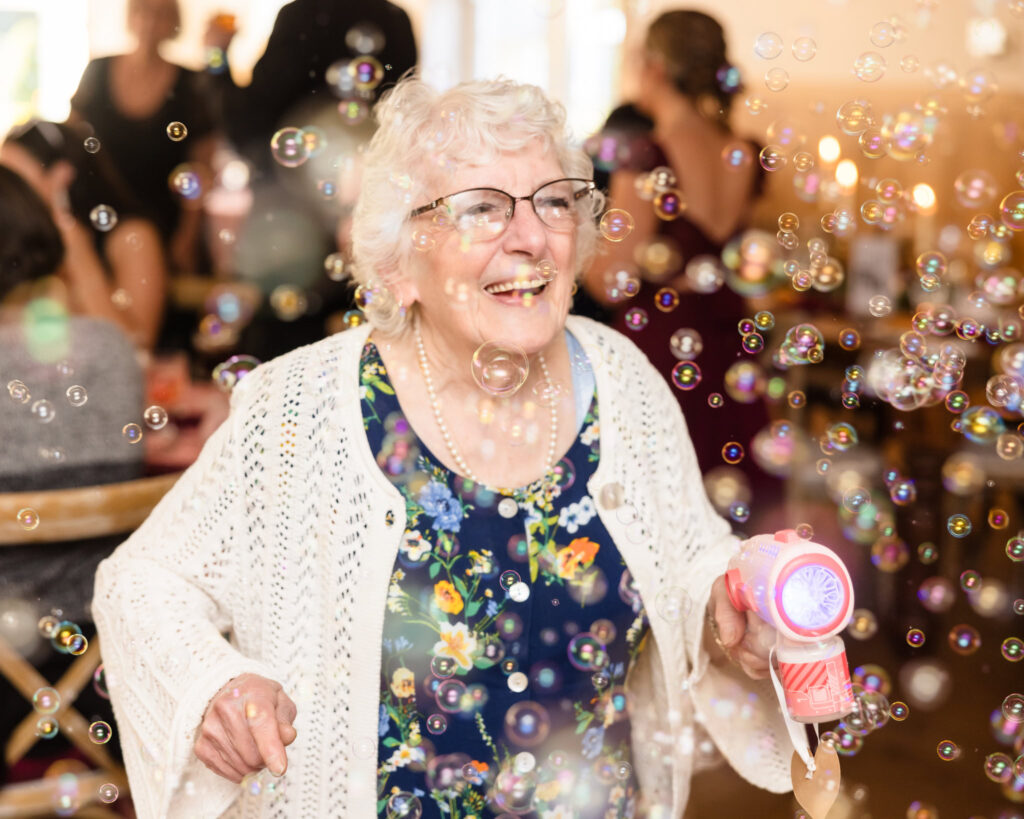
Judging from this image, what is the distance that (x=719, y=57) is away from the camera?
212 cm

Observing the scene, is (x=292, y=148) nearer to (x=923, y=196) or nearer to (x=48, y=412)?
(x=48, y=412)

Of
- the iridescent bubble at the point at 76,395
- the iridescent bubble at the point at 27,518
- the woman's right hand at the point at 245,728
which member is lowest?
the iridescent bubble at the point at 27,518

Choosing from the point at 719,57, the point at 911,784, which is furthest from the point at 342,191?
the point at 911,784

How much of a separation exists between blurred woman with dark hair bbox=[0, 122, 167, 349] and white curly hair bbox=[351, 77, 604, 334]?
0.66 meters

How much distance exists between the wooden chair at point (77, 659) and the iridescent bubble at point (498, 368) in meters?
0.77

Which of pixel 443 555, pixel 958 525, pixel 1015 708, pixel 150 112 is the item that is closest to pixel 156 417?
pixel 443 555

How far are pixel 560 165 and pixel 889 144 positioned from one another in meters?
0.92

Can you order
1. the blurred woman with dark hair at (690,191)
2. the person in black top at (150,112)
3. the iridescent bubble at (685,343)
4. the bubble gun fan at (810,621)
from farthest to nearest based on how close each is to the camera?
the blurred woman with dark hair at (690,191) → the person in black top at (150,112) → the iridescent bubble at (685,343) → the bubble gun fan at (810,621)

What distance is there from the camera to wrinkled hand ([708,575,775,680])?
43.6 inches

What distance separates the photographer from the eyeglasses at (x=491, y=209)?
1.19 meters

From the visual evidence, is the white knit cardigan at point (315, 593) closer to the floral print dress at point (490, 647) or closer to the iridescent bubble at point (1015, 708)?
the floral print dress at point (490, 647)

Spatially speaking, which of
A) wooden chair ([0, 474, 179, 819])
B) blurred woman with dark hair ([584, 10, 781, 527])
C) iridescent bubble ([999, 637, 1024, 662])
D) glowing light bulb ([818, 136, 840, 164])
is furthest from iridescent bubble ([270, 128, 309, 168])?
glowing light bulb ([818, 136, 840, 164])

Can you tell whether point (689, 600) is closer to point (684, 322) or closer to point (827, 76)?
point (684, 322)

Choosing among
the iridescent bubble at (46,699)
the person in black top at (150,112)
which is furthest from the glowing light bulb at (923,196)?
the iridescent bubble at (46,699)
